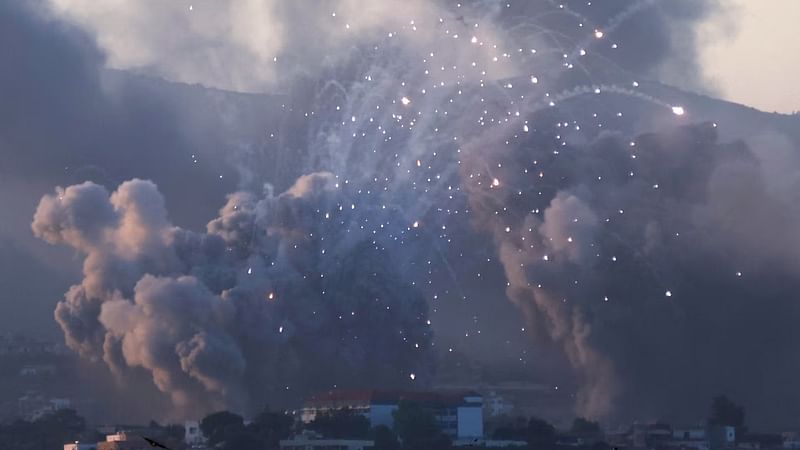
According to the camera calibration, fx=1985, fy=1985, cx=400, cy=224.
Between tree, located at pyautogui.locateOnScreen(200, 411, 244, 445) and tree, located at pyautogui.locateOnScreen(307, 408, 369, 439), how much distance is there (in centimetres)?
552

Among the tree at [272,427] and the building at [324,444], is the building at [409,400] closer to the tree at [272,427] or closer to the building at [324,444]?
the tree at [272,427]

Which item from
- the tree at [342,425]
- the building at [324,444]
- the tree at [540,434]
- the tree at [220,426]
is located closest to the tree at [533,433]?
the tree at [540,434]

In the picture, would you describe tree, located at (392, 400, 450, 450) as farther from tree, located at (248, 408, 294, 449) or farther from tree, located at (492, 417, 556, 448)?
tree, located at (248, 408, 294, 449)

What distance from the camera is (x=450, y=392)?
156750mm

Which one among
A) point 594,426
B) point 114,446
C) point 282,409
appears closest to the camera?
point 114,446

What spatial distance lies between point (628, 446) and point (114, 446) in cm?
3494

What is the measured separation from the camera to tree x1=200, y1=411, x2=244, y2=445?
12989 cm

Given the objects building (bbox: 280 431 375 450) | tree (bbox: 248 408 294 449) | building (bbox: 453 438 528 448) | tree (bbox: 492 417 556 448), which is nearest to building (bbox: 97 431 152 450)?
tree (bbox: 248 408 294 449)

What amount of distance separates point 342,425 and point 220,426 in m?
8.88

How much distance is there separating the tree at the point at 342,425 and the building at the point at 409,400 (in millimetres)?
1221

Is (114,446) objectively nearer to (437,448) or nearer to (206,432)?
(206,432)

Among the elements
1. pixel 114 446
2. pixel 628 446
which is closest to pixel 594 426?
pixel 628 446

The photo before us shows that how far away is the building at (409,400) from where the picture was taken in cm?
14012

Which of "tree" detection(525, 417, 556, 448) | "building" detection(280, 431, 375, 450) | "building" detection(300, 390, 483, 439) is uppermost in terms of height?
"building" detection(300, 390, 483, 439)
